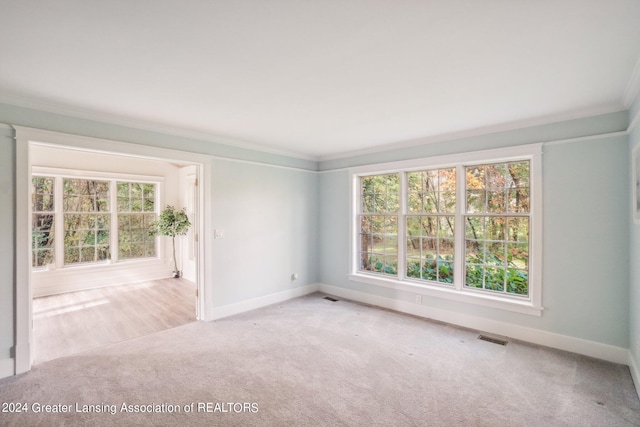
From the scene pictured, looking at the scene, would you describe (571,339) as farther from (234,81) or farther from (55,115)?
(55,115)

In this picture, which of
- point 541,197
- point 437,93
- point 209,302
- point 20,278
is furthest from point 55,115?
point 541,197

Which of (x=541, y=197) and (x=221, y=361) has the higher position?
(x=541, y=197)

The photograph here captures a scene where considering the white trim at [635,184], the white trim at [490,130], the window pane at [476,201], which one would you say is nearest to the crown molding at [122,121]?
the white trim at [490,130]

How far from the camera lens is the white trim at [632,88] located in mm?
2151

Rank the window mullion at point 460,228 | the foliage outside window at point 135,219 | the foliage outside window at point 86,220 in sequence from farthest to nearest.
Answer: the foliage outside window at point 135,219
the foliage outside window at point 86,220
the window mullion at point 460,228

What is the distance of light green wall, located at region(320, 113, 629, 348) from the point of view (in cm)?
287

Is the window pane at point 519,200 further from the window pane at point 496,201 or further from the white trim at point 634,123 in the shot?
the white trim at point 634,123

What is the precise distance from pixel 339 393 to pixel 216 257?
2456mm

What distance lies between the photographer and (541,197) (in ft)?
10.7

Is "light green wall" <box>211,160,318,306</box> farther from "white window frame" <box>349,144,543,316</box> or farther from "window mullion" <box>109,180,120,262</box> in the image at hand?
"window mullion" <box>109,180,120,262</box>

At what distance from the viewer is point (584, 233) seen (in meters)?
3.04

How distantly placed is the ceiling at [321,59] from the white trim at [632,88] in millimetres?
11

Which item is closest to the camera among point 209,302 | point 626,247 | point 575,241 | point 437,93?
point 437,93

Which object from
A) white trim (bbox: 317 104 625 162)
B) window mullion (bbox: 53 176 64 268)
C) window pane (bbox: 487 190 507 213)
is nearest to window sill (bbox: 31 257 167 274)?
window mullion (bbox: 53 176 64 268)
